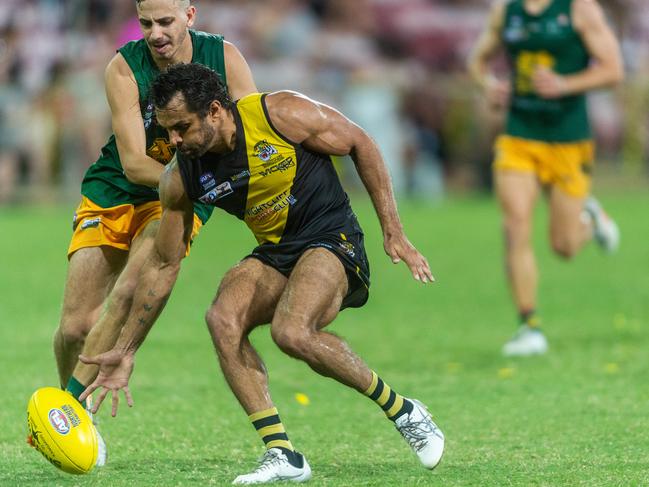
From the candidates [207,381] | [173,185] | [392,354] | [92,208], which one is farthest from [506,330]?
[173,185]

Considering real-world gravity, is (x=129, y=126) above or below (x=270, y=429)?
above

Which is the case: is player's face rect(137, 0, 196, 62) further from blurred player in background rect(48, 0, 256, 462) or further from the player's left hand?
the player's left hand

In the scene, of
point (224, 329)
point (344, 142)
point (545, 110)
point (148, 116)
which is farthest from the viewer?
point (545, 110)

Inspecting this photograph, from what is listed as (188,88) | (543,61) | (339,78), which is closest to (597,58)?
(543,61)

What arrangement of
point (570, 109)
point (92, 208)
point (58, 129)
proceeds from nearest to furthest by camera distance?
point (92, 208) → point (570, 109) → point (58, 129)

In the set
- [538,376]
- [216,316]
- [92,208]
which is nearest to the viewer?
[216,316]

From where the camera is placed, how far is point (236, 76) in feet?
23.6

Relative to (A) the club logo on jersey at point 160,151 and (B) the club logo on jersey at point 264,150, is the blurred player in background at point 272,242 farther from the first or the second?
(A) the club logo on jersey at point 160,151

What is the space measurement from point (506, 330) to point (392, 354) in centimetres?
150

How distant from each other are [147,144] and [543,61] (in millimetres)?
4781

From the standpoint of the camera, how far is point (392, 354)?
34.4ft

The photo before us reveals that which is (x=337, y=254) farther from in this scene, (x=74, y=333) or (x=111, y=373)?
(x=74, y=333)

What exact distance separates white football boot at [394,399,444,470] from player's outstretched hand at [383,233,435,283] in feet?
2.20

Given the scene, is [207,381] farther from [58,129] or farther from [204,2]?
[204,2]
